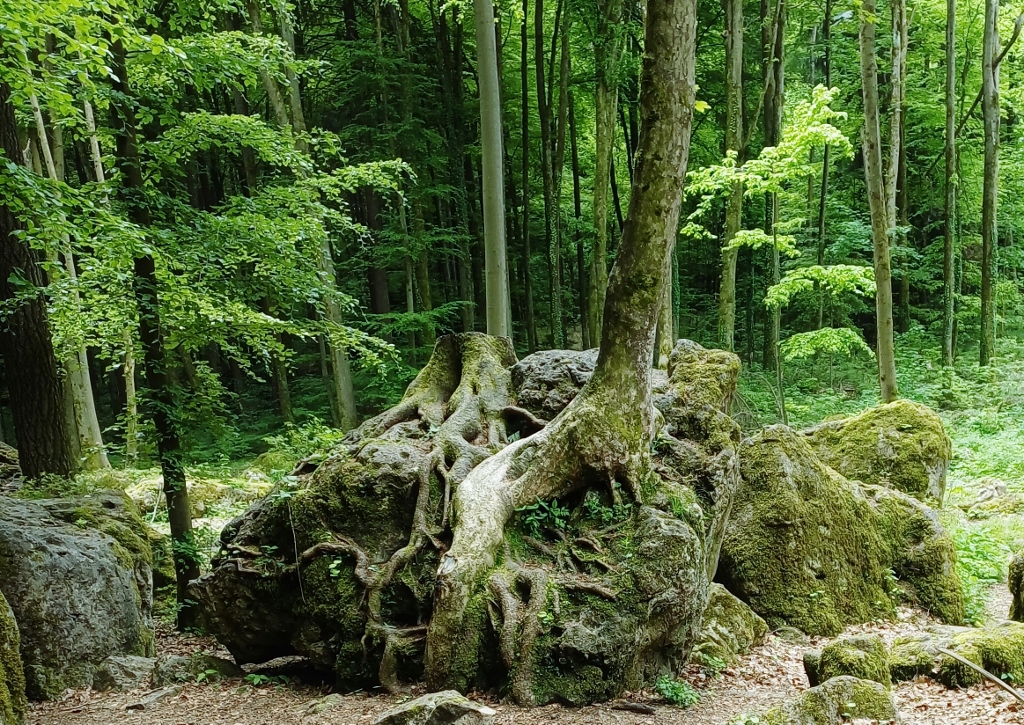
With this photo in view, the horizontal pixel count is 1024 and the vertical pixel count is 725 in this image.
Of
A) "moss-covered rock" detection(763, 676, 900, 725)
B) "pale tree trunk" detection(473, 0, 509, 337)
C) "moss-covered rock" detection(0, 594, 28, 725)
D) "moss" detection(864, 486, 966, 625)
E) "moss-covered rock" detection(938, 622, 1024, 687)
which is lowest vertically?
"moss" detection(864, 486, 966, 625)

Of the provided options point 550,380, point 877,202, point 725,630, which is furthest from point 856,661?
point 877,202

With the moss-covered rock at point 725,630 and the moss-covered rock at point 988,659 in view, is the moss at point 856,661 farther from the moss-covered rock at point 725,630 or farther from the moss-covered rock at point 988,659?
the moss-covered rock at point 725,630

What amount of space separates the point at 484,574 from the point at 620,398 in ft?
5.97

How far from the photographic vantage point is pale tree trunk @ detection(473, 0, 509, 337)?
9.77 meters

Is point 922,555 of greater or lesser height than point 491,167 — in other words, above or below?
below

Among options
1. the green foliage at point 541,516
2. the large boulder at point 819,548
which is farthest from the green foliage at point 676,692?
the large boulder at point 819,548

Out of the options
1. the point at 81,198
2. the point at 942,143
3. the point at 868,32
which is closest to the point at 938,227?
the point at 942,143

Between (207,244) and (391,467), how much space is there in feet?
9.50

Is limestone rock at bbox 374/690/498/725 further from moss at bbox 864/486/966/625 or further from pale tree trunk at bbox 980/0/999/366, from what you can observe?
pale tree trunk at bbox 980/0/999/366

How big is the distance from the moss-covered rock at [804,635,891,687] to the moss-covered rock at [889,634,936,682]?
264mm

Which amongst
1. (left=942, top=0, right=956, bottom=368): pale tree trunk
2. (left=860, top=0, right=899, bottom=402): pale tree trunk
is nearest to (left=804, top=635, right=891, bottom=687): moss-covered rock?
(left=860, top=0, right=899, bottom=402): pale tree trunk

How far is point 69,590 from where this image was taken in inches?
233

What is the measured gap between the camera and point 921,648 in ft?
17.6

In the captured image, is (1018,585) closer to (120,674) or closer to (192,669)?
(192,669)
